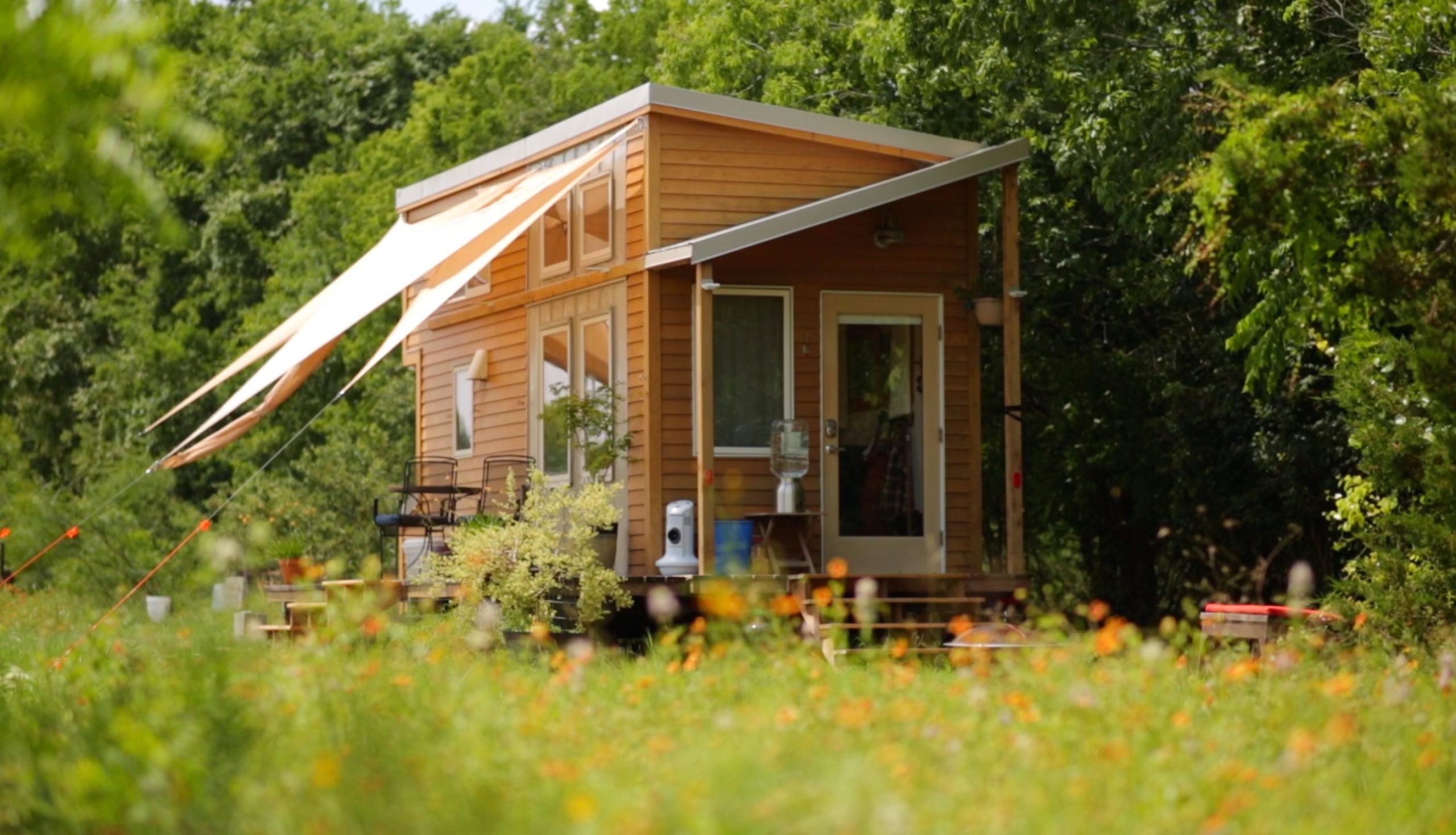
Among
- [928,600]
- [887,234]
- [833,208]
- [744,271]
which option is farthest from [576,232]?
[928,600]

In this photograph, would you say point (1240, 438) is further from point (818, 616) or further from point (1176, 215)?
point (818, 616)

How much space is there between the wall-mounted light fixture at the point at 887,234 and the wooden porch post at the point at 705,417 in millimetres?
1699

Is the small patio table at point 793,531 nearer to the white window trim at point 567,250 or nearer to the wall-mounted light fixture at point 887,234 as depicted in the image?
the wall-mounted light fixture at point 887,234

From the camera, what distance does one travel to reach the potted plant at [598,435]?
1342cm

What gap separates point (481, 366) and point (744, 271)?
10.7ft

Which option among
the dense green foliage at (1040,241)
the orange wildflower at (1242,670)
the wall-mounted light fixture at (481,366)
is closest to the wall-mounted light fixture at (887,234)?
the dense green foliage at (1040,241)

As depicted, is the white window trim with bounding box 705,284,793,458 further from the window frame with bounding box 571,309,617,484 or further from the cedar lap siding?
the window frame with bounding box 571,309,617,484

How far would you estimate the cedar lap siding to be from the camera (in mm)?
13477

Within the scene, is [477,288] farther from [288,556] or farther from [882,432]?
[882,432]

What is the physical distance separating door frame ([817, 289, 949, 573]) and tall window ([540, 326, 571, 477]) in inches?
77.7

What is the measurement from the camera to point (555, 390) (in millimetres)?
14844

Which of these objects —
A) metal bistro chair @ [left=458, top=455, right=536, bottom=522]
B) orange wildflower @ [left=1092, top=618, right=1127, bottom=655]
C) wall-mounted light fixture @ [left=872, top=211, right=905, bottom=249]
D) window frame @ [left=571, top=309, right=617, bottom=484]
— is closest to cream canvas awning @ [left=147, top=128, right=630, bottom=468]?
window frame @ [left=571, top=309, right=617, bottom=484]

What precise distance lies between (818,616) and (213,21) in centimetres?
2848

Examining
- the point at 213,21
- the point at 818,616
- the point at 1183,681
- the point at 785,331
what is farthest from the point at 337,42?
the point at 1183,681
